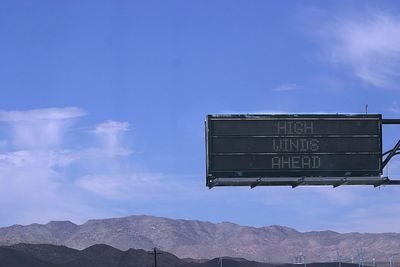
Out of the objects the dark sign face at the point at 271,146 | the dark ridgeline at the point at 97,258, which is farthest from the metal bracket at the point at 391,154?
the dark ridgeline at the point at 97,258

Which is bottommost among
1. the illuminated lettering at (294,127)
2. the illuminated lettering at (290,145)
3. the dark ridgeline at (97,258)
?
the dark ridgeline at (97,258)

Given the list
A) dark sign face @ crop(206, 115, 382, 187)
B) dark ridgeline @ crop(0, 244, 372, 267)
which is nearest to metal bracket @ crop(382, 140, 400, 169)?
dark sign face @ crop(206, 115, 382, 187)

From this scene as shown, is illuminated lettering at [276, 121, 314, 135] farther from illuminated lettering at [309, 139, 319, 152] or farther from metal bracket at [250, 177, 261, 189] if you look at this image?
metal bracket at [250, 177, 261, 189]

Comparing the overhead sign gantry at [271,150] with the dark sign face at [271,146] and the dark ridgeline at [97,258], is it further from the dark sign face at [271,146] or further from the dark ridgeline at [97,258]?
the dark ridgeline at [97,258]

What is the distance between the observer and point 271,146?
97.8 feet

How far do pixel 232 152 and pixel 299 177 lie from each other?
242 cm

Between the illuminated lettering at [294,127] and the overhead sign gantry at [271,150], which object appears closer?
the overhead sign gantry at [271,150]

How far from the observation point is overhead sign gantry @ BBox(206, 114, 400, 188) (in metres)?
29.7

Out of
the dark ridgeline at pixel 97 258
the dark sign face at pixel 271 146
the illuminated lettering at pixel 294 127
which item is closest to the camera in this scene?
the dark sign face at pixel 271 146

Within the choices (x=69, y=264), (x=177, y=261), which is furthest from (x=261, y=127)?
(x=177, y=261)

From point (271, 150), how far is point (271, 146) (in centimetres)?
14

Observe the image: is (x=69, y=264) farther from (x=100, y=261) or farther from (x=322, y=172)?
(x=322, y=172)

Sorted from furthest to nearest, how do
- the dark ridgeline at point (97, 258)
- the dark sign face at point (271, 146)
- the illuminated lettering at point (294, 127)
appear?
the dark ridgeline at point (97, 258) < the illuminated lettering at point (294, 127) < the dark sign face at point (271, 146)

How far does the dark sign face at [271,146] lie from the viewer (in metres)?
29.7
